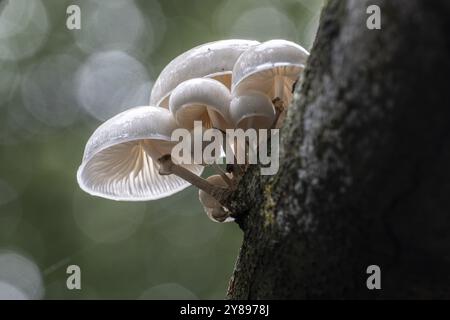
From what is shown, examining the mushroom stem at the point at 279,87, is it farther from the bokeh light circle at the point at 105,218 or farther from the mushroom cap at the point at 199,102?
the bokeh light circle at the point at 105,218

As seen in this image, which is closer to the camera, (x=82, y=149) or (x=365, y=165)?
(x=365, y=165)

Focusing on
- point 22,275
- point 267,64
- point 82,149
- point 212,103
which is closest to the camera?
point 267,64

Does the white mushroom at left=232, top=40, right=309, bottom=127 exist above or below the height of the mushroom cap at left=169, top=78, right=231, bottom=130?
above

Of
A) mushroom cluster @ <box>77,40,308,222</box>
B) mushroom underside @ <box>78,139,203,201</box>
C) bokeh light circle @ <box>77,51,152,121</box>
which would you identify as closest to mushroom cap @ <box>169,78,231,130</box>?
mushroom cluster @ <box>77,40,308,222</box>

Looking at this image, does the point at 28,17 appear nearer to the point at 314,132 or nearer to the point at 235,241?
the point at 235,241

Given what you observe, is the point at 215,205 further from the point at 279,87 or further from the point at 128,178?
the point at 128,178

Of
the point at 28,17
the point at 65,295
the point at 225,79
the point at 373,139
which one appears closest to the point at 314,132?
the point at 373,139

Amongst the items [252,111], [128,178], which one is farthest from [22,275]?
[252,111]

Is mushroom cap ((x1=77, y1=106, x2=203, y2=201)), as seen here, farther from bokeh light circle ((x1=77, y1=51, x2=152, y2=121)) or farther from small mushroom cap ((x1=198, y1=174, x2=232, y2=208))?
bokeh light circle ((x1=77, y1=51, x2=152, y2=121))
